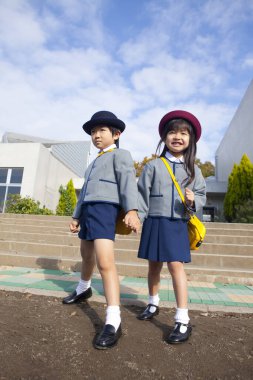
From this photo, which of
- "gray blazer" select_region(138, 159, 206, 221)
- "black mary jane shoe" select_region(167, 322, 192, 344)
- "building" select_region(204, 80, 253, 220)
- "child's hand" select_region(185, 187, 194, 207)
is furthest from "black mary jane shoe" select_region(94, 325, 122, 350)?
"building" select_region(204, 80, 253, 220)

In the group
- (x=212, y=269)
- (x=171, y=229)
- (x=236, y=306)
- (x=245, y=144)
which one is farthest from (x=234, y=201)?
(x=171, y=229)

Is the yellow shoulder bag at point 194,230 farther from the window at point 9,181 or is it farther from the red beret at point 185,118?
the window at point 9,181

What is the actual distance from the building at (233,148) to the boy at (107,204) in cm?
1492

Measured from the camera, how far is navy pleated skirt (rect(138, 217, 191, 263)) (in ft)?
6.77

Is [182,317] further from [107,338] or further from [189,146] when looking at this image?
[189,146]

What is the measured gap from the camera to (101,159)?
2311mm

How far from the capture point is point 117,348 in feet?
5.42

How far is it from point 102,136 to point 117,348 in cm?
162

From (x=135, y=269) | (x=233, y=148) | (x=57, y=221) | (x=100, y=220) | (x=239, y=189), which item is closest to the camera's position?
(x=100, y=220)

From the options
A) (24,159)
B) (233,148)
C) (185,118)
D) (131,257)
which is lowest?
(131,257)

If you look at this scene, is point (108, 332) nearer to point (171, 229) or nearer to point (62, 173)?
point (171, 229)

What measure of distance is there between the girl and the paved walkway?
0.75m

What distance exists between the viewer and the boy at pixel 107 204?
1.93 metres

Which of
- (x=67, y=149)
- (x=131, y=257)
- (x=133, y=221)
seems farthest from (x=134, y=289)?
(x=67, y=149)
